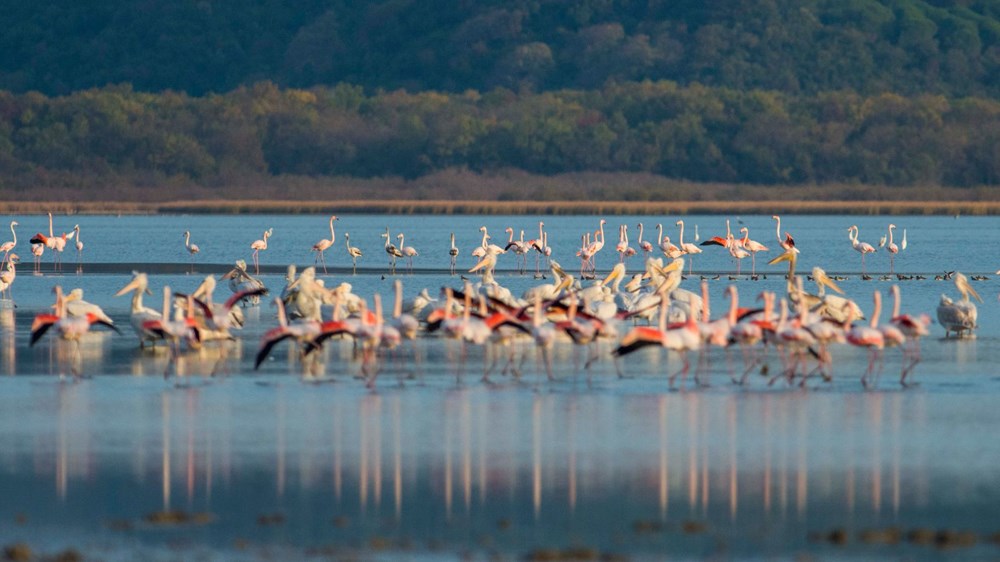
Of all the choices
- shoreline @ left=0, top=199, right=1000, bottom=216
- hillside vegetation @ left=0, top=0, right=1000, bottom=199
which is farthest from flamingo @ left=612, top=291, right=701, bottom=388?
hillside vegetation @ left=0, top=0, right=1000, bottom=199

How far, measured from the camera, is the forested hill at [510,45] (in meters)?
97.2

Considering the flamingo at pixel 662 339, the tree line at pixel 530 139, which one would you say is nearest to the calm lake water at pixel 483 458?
the flamingo at pixel 662 339

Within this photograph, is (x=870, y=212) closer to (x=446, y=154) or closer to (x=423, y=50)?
(x=446, y=154)

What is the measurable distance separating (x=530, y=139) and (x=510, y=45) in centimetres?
1695

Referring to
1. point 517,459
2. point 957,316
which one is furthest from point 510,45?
point 517,459

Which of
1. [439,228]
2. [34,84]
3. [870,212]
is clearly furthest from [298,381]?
[34,84]

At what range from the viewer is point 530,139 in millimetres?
84500

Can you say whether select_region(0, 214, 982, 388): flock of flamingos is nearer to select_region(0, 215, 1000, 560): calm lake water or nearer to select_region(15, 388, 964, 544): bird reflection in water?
select_region(0, 215, 1000, 560): calm lake water

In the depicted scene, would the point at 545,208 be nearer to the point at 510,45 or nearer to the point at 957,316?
the point at 510,45

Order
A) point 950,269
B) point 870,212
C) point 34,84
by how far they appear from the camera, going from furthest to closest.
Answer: point 34,84, point 870,212, point 950,269

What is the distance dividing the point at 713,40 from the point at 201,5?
94.6ft

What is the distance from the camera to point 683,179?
84125 millimetres

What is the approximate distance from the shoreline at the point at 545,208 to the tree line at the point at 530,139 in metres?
11.4

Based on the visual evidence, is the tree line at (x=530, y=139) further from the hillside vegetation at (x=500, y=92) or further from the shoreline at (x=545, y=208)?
the shoreline at (x=545, y=208)
